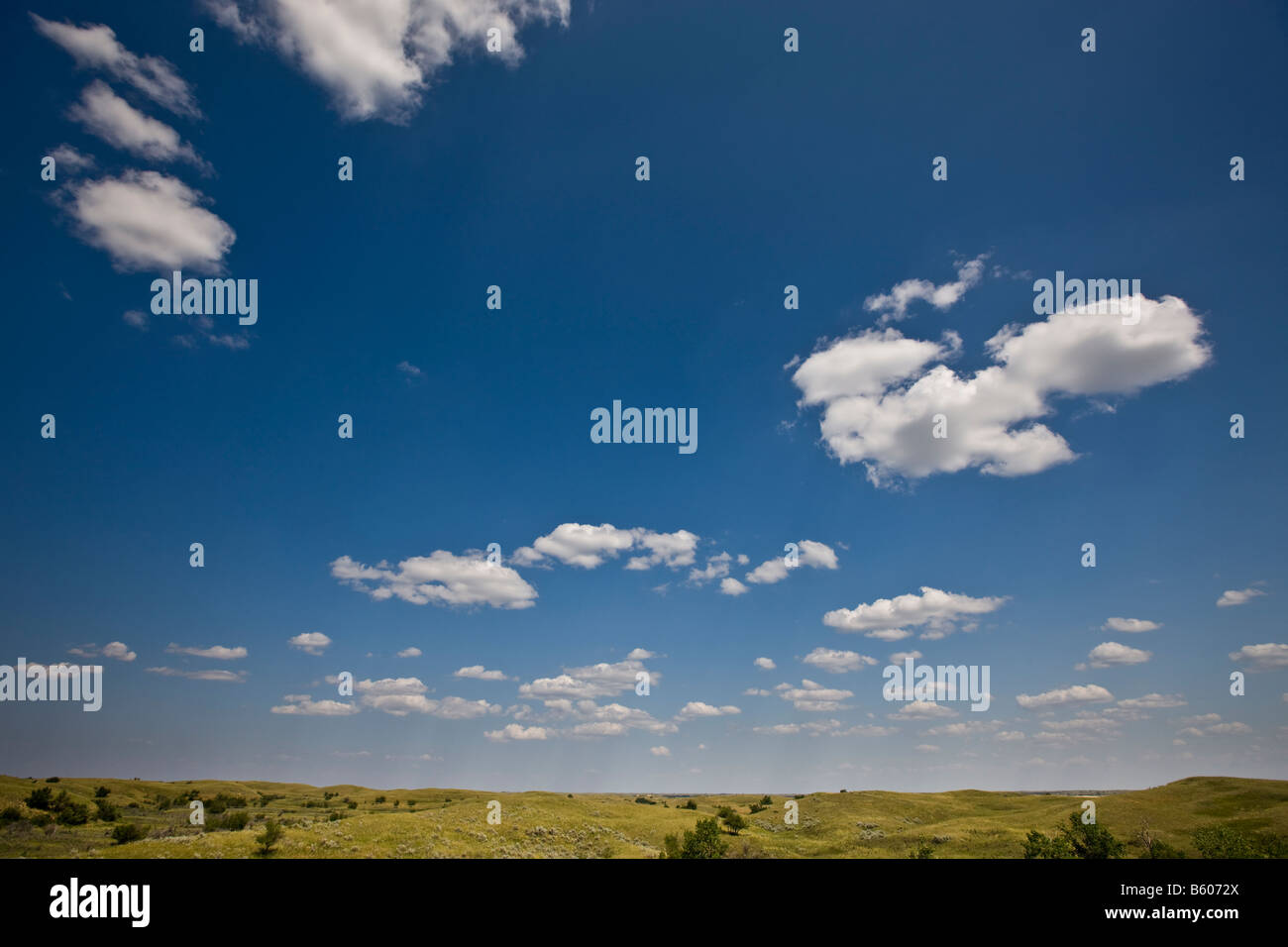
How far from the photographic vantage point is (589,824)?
88.6m

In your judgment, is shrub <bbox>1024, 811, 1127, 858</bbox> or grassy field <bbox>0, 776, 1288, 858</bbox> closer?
grassy field <bbox>0, 776, 1288, 858</bbox>

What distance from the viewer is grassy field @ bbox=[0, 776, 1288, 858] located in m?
66.6

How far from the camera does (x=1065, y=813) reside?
106688 millimetres

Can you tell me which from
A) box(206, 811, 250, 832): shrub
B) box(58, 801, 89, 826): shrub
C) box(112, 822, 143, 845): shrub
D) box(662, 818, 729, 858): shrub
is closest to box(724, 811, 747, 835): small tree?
box(662, 818, 729, 858): shrub

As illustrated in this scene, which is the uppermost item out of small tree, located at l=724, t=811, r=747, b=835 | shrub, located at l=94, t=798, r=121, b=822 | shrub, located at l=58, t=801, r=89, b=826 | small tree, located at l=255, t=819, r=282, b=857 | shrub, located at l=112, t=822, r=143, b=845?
small tree, located at l=255, t=819, r=282, b=857

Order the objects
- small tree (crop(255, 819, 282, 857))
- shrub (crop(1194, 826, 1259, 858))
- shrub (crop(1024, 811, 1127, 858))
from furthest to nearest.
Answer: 1. shrub (crop(1024, 811, 1127, 858))
2. shrub (crop(1194, 826, 1259, 858))
3. small tree (crop(255, 819, 282, 857))

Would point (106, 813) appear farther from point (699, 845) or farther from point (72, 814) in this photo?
point (699, 845)

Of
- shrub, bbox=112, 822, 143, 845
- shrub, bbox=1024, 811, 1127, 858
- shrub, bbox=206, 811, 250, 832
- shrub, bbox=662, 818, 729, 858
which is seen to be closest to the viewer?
shrub, bbox=112, 822, 143, 845

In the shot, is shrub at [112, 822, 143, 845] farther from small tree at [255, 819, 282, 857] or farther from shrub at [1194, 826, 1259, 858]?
shrub at [1194, 826, 1259, 858]

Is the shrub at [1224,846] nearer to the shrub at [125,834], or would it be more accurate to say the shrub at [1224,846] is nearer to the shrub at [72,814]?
the shrub at [125,834]

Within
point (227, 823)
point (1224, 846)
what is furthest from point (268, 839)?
point (1224, 846)

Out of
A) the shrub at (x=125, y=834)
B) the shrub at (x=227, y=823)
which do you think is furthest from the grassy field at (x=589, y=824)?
the shrub at (x=125, y=834)
